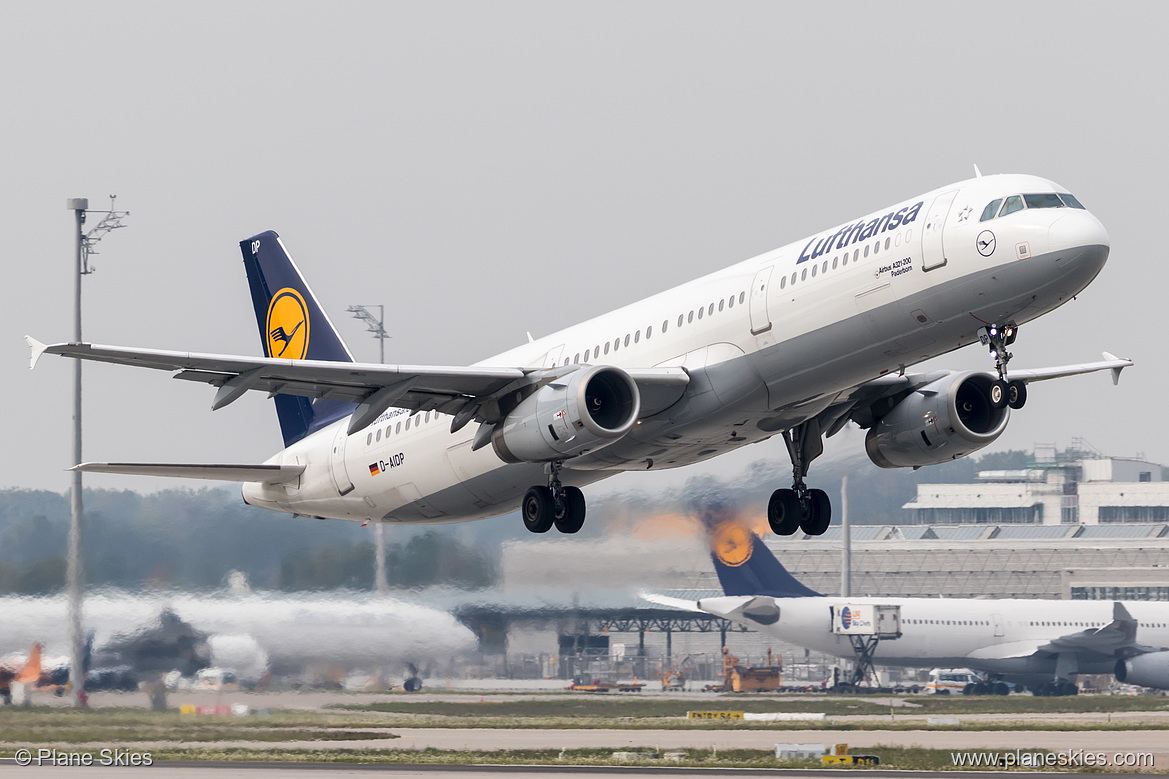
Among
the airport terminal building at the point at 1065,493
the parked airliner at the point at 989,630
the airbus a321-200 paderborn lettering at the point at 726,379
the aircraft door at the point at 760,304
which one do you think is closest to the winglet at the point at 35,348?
the airbus a321-200 paderborn lettering at the point at 726,379

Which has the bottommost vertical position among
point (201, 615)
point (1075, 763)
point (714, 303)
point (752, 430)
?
point (1075, 763)

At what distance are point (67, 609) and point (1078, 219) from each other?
2790 cm

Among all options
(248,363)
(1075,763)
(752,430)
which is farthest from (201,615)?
(1075,763)

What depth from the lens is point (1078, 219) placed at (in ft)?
73.5

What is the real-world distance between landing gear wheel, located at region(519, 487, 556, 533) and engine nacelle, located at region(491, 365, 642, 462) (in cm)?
154

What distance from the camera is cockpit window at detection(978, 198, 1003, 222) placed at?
75.1ft

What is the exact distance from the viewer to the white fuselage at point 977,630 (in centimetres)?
5428

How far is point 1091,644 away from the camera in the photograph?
181ft

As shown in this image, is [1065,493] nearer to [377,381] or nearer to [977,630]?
[977,630]

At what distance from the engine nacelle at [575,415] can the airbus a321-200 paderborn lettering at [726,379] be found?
0.04 meters

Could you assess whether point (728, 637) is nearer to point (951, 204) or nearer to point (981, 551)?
point (981, 551)

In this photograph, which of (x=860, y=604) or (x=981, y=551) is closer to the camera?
(x=860, y=604)

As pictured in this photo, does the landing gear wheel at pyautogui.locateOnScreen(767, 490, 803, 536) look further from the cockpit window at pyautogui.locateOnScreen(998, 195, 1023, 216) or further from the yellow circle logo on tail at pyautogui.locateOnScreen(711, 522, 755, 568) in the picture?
the yellow circle logo on tail at pyautogui.locateOnScreen(711, 522, 755, 568)

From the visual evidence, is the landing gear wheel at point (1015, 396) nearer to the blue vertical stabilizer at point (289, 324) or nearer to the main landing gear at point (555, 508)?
the main landing gear at point (555, 508)
